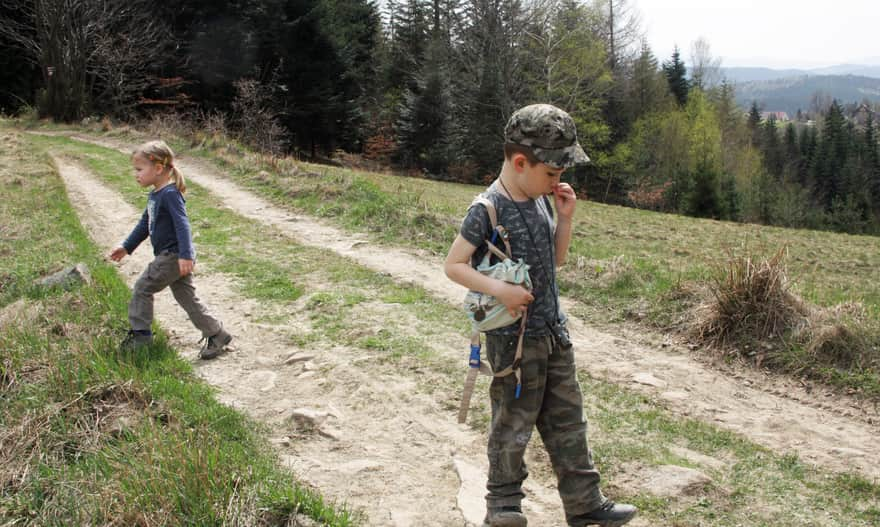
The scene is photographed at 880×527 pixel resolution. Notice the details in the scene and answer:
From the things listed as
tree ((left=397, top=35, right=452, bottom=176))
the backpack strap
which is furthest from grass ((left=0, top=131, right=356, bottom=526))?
tree ((left=397, top=35, right=452, bottom=176))

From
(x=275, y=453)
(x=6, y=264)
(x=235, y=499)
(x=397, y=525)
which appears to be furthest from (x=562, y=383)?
(x=6, y=264)

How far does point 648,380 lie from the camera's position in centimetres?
527

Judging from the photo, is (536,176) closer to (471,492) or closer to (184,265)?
(471,492)

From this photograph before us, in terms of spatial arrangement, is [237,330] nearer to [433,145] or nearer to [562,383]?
[562,383]

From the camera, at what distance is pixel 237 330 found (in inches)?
249

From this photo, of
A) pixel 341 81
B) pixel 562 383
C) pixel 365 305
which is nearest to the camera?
pixel 562 383

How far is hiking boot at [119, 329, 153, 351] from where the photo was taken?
17.0ft

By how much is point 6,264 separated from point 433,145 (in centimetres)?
2874

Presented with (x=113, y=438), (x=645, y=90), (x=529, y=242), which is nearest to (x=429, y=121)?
(x=645, y=90)

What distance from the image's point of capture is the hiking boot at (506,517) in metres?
2.93

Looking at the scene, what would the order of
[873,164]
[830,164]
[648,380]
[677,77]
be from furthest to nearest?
1. [873,164]
2. [830,164]
3. [677,77]
4. [648,380]

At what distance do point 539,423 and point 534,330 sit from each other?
458 millimetres

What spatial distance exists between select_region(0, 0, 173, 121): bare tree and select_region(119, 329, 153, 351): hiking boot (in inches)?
1057

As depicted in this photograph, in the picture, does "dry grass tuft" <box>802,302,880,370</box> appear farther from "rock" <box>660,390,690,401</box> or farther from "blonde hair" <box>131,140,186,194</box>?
"blonde hair" <box>131,140,186,194</box>
